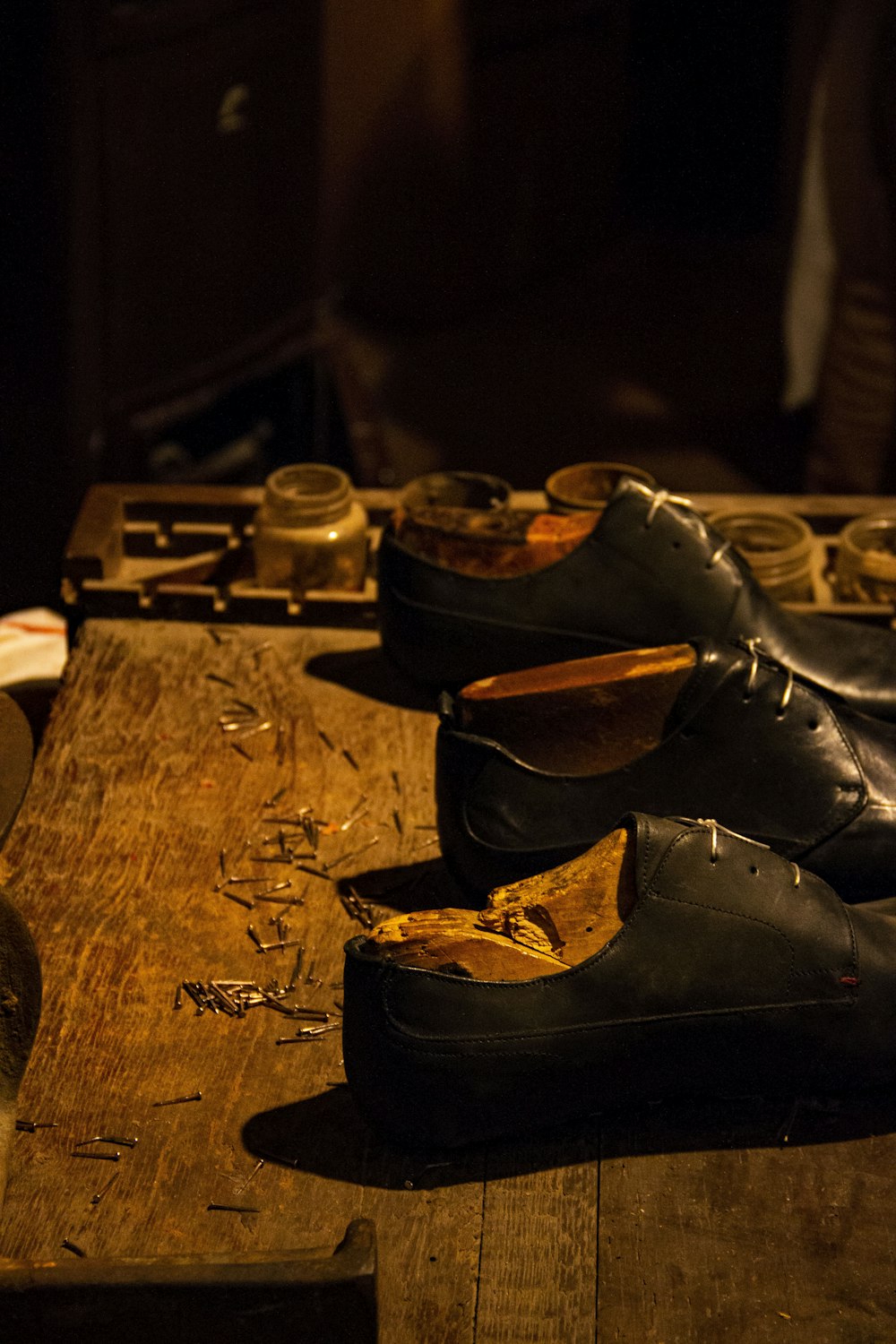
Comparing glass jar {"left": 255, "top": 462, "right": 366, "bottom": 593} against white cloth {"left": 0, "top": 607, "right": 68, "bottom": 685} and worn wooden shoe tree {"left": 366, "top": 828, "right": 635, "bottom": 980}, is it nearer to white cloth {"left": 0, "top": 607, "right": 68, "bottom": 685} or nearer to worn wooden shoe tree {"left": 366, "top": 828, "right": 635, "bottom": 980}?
white cloth {"left": 0, "top": 607, "right": 68, "bottom": 685}

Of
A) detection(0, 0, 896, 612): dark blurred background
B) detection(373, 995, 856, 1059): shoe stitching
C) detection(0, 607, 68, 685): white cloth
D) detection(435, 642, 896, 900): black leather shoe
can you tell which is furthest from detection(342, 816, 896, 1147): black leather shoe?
detection(0, 0, 896, 612): dark blurred background

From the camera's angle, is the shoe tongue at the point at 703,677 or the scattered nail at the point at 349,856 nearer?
the shoe tongue at the point at 703,677

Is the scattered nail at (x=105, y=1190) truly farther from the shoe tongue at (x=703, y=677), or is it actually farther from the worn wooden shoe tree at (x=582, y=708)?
the shoe tongue at (x=703, y=677)

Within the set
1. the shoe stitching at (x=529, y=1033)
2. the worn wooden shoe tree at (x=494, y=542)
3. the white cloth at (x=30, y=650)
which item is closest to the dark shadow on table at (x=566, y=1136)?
the shoe stitching at (x=529, y=1033)

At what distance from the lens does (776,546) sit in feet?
7.55

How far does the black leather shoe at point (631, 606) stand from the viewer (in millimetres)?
1952

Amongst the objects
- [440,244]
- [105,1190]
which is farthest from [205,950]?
[440,244]

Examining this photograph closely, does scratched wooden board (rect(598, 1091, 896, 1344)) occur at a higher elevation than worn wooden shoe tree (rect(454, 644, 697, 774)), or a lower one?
lower

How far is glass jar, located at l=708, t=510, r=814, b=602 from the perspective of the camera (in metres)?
2.21

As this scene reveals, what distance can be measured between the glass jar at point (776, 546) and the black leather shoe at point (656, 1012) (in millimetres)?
785

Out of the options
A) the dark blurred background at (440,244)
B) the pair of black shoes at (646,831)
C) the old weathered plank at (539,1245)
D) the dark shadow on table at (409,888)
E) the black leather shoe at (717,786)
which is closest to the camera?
the old weathered plank at (539,1245)

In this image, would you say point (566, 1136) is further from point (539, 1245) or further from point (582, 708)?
point (582, 708)

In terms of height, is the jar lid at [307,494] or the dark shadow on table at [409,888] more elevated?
the jar lid at [307,494]

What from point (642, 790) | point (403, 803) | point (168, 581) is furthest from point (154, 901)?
point (168, 581)
